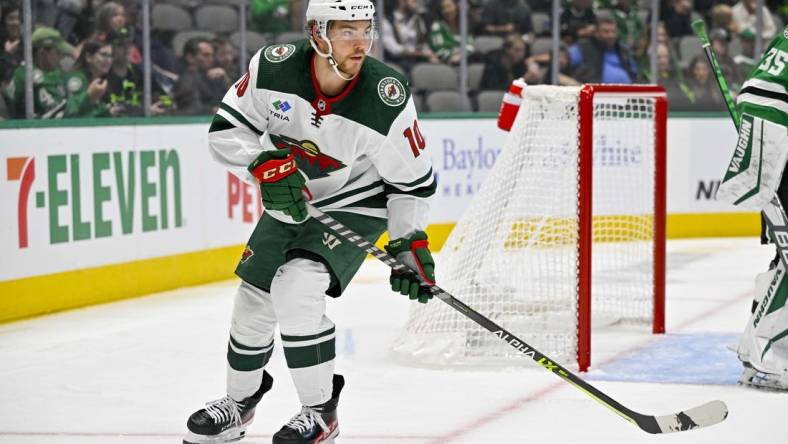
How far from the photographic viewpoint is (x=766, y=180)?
379 cm

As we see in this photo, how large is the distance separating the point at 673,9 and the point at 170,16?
396 cm

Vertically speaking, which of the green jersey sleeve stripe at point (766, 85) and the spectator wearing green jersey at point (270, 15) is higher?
the spectator wearing green jersey at point (270, 15)

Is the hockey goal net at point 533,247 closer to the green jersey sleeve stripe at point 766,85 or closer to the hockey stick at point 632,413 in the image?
the green jersey sleeve stripe at point 766,85

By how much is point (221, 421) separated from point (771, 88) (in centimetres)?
193

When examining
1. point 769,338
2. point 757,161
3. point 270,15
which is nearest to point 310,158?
point 757,161

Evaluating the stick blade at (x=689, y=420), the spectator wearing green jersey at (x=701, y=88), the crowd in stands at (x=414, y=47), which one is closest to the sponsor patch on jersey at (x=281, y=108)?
the stick blade at (x=689, y=420)

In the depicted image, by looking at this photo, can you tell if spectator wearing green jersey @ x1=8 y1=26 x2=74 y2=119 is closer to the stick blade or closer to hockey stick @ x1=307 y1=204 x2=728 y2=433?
hockey stick @ x1=307 y1=204 x2=728 y2=433

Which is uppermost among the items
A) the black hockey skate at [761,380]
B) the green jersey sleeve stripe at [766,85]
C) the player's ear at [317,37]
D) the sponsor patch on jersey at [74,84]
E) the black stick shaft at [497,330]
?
the player's ear at [317,37]

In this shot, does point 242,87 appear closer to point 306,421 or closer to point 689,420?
point 306,421

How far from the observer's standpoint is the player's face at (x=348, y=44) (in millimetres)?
2918

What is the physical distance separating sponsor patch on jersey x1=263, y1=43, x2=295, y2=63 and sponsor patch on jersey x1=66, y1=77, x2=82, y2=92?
2.92m

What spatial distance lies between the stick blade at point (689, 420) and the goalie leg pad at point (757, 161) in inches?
36.3

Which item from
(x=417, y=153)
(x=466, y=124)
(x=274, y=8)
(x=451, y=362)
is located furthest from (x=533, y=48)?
(x=417, y=153)

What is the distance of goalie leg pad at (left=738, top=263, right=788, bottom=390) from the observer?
3.85 meters
